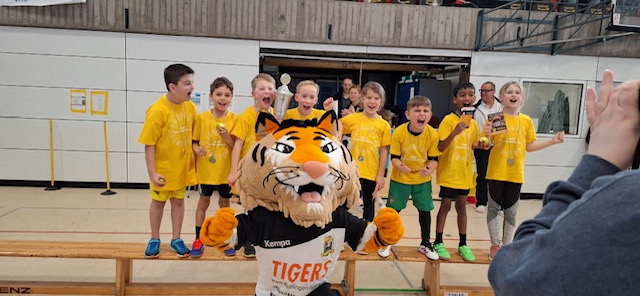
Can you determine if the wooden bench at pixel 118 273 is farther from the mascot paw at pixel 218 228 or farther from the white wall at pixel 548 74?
the white wall at pixel 548 74

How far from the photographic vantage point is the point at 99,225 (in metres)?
4.80

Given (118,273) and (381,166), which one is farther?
(381,166)

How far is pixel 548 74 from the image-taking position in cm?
685

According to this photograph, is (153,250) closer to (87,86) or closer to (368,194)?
(368,194)

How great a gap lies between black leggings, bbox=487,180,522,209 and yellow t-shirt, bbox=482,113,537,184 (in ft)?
0.17

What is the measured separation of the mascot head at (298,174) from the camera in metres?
1.90

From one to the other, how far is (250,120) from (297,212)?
167 cm

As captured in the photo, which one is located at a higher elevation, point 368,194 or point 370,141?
point 370,141

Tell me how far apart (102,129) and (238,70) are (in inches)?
95.4

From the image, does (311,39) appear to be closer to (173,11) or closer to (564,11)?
(173,11)

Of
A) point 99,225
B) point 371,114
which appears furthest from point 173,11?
point 371,114

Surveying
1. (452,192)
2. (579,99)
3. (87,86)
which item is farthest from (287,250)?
(579,99)

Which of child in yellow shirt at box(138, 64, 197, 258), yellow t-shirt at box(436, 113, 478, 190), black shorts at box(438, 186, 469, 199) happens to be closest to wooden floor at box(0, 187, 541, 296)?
child in yellow shirt at box(138, 64, 197, 258)

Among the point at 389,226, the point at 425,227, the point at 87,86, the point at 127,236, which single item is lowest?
the point at 127,236
